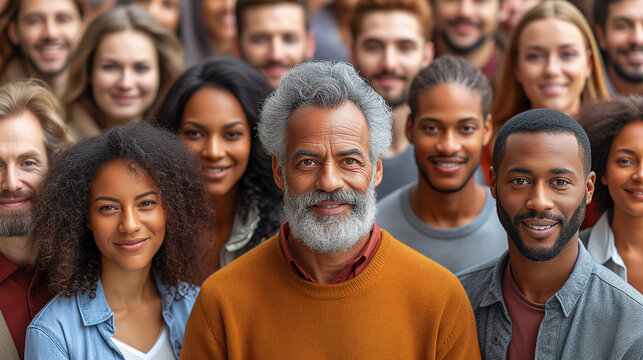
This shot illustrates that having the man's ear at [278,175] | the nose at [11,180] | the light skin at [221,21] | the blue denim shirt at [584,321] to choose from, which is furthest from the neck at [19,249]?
the light skin at [221,21]

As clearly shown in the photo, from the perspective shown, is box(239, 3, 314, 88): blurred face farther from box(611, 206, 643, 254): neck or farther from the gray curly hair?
box(611, 206, 643, 254): neck

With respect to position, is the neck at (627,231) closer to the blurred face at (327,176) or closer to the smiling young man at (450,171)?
the smiling young man at (450,171)

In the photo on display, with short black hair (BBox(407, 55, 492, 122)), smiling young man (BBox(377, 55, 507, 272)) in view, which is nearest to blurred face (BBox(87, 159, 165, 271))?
smiling young man (BBox(377, 55, 507, 272))

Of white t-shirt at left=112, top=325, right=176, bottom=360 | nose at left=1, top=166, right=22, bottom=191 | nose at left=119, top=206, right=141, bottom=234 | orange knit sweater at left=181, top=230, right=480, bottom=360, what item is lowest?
white t-shirt at left=112, top=325, right=176, bottom=360

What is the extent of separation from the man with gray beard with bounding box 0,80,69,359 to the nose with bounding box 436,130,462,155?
2.48 m

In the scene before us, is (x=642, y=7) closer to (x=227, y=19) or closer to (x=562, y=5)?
(x=562, y=5)

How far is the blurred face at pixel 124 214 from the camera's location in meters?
4.04

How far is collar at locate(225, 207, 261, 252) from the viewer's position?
17.0 feet

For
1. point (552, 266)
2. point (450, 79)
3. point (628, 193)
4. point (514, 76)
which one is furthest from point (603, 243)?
point (514, 76)

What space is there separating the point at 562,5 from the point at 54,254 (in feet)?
14.5

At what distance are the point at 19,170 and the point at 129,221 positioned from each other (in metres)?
1.00

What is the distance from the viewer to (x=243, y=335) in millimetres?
3695

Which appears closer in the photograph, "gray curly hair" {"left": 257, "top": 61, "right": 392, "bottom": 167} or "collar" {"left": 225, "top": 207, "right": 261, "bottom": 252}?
"gray curly hair" {"left": 257, "top": 61, "right": 392, "bottom": 167}

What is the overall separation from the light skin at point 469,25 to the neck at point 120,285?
4.62m
